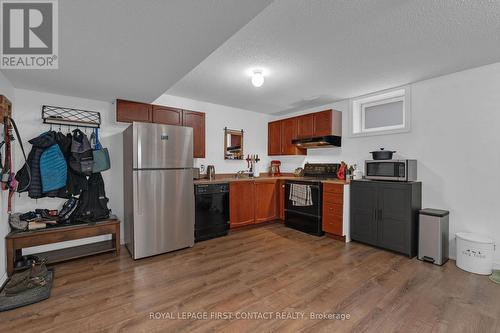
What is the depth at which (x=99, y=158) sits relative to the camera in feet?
10.5

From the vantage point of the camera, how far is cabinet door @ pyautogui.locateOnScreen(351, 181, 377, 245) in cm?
339

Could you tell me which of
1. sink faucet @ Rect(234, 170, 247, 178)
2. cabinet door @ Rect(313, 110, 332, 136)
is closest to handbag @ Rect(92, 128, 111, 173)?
sink faucet @ Rect(234, 170, 247, 178)

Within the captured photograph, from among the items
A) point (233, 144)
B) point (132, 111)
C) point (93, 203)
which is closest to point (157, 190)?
point (93, 203)

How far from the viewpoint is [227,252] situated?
3221 millimetres

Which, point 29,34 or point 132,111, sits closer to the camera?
point 29,34

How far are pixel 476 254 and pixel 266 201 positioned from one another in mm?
2972

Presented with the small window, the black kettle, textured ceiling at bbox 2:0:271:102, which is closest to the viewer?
textured ceiling at bbox 2:0:271:102

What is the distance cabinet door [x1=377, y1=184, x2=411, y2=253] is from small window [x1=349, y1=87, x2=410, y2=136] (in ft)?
3.26

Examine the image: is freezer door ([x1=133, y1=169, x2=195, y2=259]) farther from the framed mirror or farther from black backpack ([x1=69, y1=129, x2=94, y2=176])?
the framed mirror

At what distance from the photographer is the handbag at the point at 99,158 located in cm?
318

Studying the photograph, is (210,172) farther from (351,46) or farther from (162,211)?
(351,46)

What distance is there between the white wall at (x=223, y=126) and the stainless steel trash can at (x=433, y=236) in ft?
10.6

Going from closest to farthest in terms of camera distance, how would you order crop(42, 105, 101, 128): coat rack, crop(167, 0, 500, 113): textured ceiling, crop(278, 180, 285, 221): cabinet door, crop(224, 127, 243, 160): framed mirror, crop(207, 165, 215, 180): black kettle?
crop(167, 0, 500, 113): textured ceiling, crop(42, 105, 101, 128): coat rack, crop(207, 165, 215, 180): black kettle, crop(278, 180, 285, 221): cabinet door, crop(224, 127, 243, 160): framed mirror

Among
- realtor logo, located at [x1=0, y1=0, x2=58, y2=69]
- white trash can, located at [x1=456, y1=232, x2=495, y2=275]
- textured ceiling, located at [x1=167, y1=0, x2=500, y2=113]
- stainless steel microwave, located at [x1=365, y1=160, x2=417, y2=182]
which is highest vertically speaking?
textured ceiling, located at [x1=167, y1=0, x2=500, y2=113]
